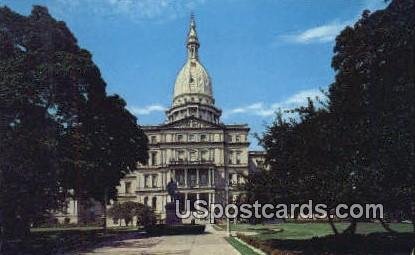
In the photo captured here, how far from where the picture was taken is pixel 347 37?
74.4ft

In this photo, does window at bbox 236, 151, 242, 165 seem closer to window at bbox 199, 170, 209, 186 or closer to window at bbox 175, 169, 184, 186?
window at bbox 199, 170, 209, 186

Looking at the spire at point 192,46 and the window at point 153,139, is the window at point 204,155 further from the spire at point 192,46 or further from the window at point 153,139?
the spire at point 192,46

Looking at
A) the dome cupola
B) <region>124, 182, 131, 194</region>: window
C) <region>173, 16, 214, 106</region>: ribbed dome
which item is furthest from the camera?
<region>173, 16, 214, 106</region>: ribbed dome

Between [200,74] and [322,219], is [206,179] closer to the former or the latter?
[200,74]

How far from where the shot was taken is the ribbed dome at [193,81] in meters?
117

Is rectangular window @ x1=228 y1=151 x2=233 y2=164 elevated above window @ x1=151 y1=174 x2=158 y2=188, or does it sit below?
above

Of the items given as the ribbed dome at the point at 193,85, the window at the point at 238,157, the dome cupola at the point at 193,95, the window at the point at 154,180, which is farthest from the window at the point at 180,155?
the ribbed dome at the point at 193,85

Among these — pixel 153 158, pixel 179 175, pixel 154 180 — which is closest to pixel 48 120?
pixel 179 175

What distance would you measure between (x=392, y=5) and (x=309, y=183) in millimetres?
7503

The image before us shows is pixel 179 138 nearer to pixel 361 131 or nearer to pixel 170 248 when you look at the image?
pixel 170 248

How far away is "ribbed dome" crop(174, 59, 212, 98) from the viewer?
117 metres

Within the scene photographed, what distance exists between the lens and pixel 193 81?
385 feet

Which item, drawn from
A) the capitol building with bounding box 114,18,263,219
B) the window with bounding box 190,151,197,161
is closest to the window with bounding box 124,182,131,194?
the capitol building with bounding box 114,18,263,219

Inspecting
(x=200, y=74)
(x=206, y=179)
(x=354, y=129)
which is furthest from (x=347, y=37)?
(x=200, y=74)
